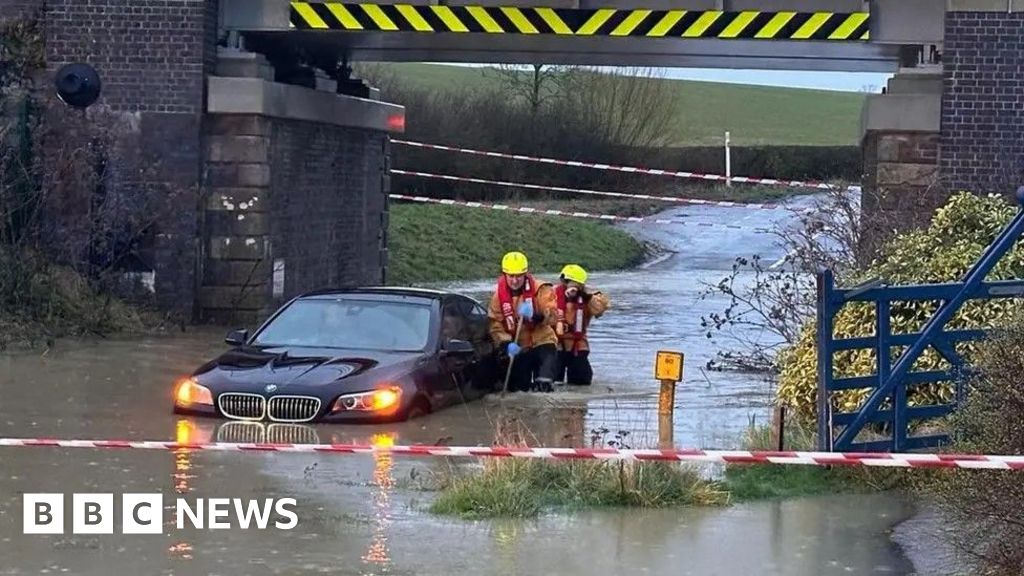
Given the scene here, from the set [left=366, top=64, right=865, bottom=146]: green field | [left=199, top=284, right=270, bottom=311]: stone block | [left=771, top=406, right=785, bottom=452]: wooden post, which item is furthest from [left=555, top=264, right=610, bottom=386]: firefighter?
[left=366, top=64, right=865, bottom=146]: green field

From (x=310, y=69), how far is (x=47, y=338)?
246 inches

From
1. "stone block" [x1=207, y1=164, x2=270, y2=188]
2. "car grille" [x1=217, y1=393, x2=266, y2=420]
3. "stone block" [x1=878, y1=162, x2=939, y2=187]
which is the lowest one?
"car grille" [x1=217, y1=393, x2=266, y2=420]

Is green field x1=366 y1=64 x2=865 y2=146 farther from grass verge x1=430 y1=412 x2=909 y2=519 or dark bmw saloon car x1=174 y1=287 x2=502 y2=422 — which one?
grass verge x1=430 y1=412 x2=909 y2=519

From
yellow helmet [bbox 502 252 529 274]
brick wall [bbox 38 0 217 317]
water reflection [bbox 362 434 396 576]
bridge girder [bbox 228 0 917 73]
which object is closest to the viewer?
water reflection [bbox 362 434 396 576]

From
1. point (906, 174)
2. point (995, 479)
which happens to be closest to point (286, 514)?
point (995, 479)

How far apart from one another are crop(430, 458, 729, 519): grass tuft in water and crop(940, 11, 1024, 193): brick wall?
966 cm

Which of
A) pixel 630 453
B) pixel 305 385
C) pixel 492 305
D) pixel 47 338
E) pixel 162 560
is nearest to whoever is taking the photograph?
pixel 162 560

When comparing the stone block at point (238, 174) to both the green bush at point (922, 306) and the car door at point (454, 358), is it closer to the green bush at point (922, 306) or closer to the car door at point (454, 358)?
the car door at point (454, 358)

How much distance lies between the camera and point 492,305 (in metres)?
15.6

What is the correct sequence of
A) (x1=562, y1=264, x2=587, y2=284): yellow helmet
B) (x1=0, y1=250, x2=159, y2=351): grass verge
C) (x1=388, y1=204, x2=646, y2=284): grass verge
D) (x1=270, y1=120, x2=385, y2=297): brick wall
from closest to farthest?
(x1=562, y1=264, x2=587, y2=284): yellow helmet → (x1=0, y1=250, x2=159, y2=351): grass verge → (x1=270, y1=120, x2=385, y2=297): brick wall → (x1=388, y1=204, x2=646, y2=284): grass verge

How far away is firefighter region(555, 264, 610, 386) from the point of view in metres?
15.6

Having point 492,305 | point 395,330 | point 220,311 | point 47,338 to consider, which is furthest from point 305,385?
point 220,311

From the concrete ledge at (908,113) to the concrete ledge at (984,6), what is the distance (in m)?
0.92

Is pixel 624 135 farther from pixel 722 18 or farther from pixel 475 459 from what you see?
pixel 475 459
